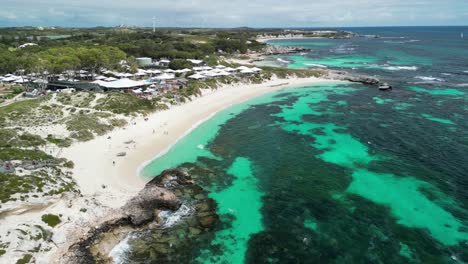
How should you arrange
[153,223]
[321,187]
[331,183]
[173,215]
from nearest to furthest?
[153,223] → [173,215] → [321,187] → [331,183]

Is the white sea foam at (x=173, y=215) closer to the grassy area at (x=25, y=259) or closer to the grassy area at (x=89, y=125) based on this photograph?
the grassy area at (x=25, y=259)

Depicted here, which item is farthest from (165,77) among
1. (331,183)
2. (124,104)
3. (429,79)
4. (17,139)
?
(429,79)

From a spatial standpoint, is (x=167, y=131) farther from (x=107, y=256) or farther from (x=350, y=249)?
(x=350, y=249)

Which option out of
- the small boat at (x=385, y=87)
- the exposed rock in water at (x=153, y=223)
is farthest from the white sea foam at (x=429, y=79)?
the exposed rock in water at (x=153, y=223)

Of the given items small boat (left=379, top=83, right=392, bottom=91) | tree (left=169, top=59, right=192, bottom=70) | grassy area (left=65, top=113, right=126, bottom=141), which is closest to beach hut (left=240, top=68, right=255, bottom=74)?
tree (left=169, top=59, right=192, bottom=70)

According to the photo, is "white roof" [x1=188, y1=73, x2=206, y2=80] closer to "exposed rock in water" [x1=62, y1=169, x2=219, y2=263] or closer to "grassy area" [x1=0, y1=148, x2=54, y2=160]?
"grassy area" [x1=0, y1=148, x2=54, y2=160]

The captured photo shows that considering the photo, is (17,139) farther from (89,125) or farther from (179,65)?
(179,65)
